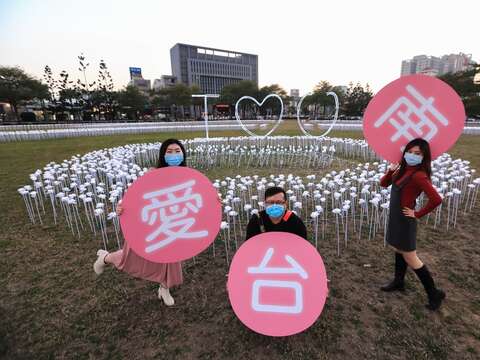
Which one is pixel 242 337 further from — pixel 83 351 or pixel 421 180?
pixel 421 180

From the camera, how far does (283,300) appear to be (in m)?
2.56

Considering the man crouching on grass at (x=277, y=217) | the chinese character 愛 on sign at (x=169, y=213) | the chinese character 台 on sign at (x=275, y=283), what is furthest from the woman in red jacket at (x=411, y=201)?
the chinese character 愛 on sign at (x=169, y=213)

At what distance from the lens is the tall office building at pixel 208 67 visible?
359 ft

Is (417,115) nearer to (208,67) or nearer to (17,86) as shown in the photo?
(17,86)

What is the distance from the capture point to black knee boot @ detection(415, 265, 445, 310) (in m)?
3.23

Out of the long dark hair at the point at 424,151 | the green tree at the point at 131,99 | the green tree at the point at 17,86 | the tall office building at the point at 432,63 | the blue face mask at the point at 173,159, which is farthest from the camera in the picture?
the tall office building at the point at 432,63

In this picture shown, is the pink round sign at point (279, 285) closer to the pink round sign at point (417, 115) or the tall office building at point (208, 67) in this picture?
the pink round sign at point (417, 115)

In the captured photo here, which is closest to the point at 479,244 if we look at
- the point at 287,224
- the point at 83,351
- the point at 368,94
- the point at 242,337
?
the point at 287,224

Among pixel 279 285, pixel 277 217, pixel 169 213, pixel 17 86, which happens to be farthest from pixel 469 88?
pixel 17 86

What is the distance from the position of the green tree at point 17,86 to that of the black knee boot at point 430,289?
58.2 meters

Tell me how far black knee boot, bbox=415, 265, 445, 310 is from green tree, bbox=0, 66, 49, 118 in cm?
5822

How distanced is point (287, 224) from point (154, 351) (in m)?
1.99

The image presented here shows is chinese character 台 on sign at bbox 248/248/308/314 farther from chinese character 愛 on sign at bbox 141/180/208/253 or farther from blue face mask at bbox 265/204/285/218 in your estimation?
chinese character 愛 on sign at bbox 141/180/208/253

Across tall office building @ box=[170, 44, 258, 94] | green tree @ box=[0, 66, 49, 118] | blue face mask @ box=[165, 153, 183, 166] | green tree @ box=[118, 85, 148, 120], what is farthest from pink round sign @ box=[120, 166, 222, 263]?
tall office building @ box=[170, 44, 258, 94]
